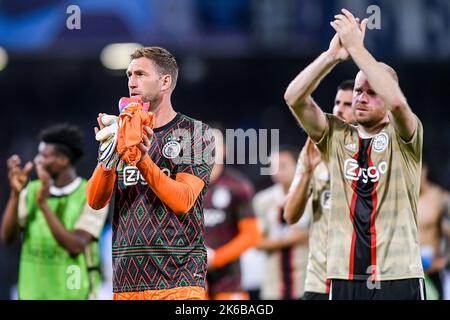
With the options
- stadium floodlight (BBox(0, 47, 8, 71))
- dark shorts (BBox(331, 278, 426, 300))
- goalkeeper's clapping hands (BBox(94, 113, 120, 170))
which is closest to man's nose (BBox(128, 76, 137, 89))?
goalkeeper's clapping hands (BBox(94, 113, 120, 170))

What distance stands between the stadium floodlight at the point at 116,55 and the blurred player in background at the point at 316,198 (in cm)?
1125

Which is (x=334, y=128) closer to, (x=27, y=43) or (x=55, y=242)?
(x=55, y=242)

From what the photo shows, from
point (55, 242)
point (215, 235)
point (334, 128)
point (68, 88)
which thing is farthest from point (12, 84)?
point (334, 128)

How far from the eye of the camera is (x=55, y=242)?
7.46 m

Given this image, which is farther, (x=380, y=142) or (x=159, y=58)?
(x=380, y=142)

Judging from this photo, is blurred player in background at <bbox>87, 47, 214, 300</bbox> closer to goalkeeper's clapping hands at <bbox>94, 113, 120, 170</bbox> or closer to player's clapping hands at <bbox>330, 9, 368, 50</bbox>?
goalkeeper's clapping hands at <bbox>94, 113, 120, 170</bbox>

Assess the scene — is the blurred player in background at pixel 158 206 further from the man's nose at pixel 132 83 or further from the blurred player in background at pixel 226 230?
the blurred player in background at pixel 226 230

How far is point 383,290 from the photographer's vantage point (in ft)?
18.8

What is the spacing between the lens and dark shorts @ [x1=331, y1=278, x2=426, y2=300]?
5.71 metres

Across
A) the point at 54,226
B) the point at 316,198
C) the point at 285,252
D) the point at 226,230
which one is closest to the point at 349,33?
the point at 316,198

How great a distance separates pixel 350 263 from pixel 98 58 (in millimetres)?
14664

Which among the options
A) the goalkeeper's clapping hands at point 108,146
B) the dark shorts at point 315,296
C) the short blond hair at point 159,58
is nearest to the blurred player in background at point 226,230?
the dark shorts at point 315,296

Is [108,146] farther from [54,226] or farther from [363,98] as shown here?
[54,226]

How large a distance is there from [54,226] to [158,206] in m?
2.17
